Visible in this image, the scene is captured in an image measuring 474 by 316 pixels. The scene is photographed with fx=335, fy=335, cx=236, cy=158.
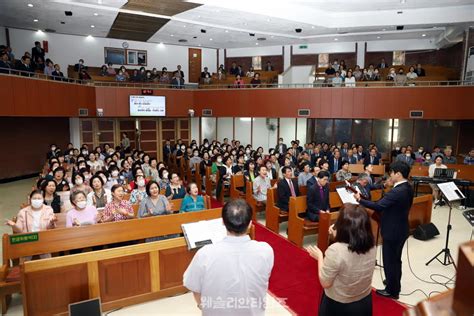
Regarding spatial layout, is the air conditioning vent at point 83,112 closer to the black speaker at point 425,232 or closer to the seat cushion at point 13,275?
the seat cushion at point 13,275

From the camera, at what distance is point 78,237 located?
443 cm

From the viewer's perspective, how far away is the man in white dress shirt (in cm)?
188

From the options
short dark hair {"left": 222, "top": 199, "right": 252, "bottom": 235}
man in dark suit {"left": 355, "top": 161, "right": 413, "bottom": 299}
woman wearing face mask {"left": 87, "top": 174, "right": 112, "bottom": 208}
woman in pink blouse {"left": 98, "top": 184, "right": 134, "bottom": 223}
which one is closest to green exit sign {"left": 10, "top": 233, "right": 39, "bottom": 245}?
woman in pink blouse {"left": 98, "top": 184, "right": 134, "bottom": 223}

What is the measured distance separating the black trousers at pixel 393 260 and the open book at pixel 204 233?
2.08 metres

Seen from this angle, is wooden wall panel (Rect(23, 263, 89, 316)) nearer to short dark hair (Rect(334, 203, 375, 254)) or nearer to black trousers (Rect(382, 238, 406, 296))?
short dark hair (Rect(334, 203, 375, 254))

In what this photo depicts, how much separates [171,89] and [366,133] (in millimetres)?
9218

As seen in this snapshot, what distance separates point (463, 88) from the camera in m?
12.4

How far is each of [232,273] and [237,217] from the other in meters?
0.31

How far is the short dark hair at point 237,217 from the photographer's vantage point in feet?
6.37

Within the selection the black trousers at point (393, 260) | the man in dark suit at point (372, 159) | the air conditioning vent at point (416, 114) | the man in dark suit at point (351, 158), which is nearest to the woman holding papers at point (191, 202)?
the black trousers at point (393, 260)

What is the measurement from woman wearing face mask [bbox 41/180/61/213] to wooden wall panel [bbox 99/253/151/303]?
2.31m

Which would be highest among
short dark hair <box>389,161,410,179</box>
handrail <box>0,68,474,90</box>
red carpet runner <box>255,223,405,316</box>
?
handrail <box>0,68,474,90</box>

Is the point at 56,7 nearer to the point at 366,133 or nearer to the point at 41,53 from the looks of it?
the point at 41,53

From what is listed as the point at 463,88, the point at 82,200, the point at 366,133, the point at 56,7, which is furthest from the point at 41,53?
the point at 463,88
